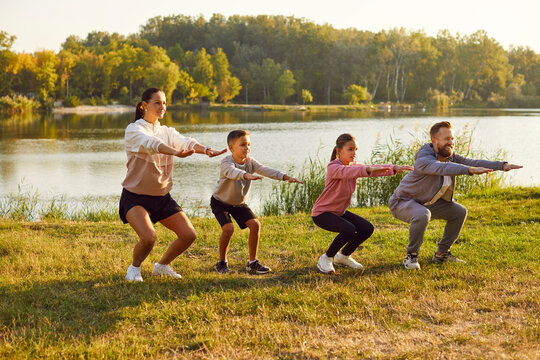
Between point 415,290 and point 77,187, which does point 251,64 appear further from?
point 415,290

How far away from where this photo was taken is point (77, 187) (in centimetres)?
1602

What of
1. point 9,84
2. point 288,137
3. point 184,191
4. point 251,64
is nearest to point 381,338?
point 184,191

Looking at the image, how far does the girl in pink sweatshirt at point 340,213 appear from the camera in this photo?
530 cm

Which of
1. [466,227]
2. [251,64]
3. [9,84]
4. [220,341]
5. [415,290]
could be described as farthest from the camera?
[251,64]

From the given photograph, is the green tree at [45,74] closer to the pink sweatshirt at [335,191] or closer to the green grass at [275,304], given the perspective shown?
the green grass at [275,304]

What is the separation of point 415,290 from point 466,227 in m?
3.33

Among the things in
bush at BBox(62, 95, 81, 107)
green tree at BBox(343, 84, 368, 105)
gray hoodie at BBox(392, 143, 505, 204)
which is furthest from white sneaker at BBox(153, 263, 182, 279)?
green tree at BBox(343, 84, 368, 105)

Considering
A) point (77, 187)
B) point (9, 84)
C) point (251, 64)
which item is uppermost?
point (251, 64)

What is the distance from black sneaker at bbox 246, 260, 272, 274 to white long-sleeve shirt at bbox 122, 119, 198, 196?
3.93 ft

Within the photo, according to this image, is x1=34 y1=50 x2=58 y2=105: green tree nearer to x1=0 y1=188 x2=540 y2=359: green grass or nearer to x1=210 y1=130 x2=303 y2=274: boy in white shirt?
x1=0 y1=188 x2=540 y2=359: green grass

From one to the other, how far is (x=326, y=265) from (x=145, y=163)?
2.06m

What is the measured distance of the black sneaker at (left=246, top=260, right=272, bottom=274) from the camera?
17.9ft

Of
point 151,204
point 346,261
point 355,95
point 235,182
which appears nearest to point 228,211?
point 235,182

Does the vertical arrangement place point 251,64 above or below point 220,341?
above
